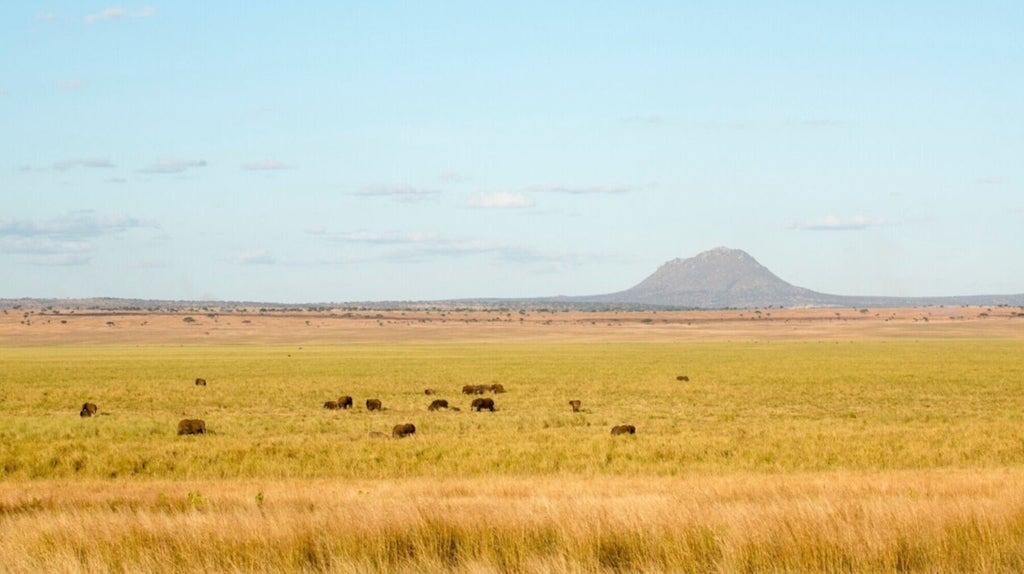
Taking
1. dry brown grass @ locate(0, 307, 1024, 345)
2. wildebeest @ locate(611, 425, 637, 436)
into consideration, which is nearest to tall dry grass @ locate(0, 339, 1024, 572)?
wildebeest @ locate(611, 425, 637, 436)

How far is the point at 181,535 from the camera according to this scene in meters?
10.2

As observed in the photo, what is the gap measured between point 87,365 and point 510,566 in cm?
6718

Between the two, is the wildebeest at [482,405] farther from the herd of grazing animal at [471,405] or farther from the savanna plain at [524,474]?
the savanna plain at [524,474]

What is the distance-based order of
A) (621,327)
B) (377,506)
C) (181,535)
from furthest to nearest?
(621,327) → (377,506) → (181,535)

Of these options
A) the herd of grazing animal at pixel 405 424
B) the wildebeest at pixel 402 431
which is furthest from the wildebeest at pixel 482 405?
the wildebeest at pixel 402 431

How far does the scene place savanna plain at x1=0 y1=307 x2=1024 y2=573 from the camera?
32.1 ft

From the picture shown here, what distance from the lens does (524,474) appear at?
1988cm

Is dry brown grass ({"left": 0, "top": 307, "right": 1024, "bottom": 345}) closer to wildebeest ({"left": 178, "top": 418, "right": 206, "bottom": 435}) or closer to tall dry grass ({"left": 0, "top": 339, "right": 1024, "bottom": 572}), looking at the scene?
tall dry grass ({"left": 0, "top": 339, "right": 1024, "bottom": 572})

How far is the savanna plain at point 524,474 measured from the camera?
9.78m

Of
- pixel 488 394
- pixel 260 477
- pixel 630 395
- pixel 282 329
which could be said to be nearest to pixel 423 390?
pixel 488 394

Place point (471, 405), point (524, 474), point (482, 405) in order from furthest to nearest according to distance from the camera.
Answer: point (471, 405) < point (482, 405) < point (524, 474)

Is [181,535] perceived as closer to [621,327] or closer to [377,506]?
[377,506]

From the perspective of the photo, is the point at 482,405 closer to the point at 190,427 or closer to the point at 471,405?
the point at 471,405

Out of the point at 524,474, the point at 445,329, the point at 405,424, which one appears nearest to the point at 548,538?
the point at 524,474
